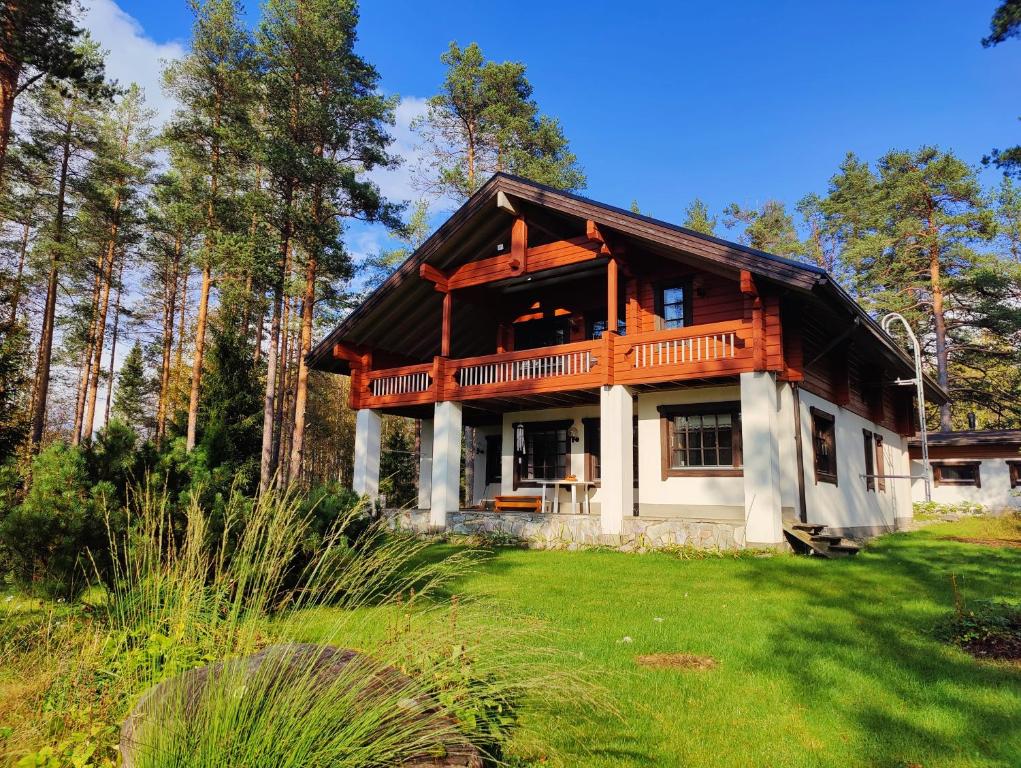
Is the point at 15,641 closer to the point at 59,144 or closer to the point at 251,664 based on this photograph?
the point at 251,664

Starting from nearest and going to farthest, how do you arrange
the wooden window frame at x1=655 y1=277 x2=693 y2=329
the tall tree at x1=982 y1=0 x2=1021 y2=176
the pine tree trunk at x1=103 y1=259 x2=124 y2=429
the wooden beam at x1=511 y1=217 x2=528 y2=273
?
1. the tall tree at x1=982 y1=0 x2=1021 y2=176
2. the wooden window frame at x1=655 y1=277 x2=693 y2=329
3. the wooden beam at x1=511 y1=217 x2=528 y2=273
4. the pine tree trunk at x1=103 y1=259 x2=124 y2=429

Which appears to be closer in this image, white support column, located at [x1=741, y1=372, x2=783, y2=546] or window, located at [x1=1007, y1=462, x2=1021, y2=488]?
white support column, located at [x1=741, y1=372, x2=783, y2=546]

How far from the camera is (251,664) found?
2.44m

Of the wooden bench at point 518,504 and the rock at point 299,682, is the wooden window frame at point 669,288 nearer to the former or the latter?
the wooden bench at point 518,504

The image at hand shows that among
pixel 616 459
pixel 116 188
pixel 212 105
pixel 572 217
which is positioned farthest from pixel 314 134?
pixel 616 459

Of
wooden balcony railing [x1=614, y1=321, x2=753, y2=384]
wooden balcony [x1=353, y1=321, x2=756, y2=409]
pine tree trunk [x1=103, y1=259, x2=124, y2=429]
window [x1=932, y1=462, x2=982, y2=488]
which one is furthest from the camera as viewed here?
pine tree trunk [x1=103, y1=259, x2=124, y2=429]

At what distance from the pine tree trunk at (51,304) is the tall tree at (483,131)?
491 inches

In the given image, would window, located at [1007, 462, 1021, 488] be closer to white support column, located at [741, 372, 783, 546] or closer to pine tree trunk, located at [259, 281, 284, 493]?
white support column, located at [741, 372, 783, 546]

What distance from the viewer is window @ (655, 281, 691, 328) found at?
12.6 meters

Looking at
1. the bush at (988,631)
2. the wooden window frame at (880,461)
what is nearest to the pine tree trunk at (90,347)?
the bush at (988,631)

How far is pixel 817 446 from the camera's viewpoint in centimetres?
1252

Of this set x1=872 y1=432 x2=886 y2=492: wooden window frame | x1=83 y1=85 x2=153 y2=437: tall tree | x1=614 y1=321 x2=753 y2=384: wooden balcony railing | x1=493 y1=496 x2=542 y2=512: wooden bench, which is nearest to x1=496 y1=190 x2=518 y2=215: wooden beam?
x1=614 y1=321 x2=753 y2=384: wooden balcony railing

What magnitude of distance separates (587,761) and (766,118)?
71.4ft

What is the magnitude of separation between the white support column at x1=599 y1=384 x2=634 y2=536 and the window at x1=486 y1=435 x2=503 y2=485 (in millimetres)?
Result: 6239
